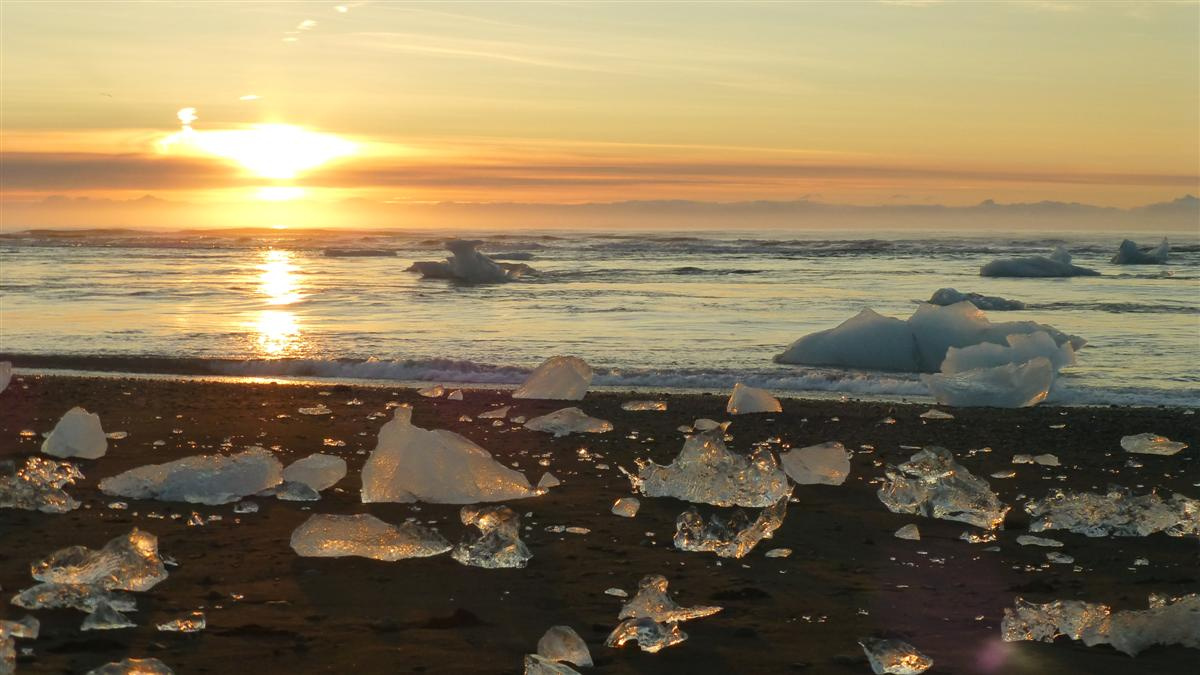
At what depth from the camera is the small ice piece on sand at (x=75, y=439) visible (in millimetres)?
6895

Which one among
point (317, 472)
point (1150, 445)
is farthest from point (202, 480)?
point (1150, 445)

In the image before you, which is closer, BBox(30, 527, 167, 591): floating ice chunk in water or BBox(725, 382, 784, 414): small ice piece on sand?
BBox(30, 527, 167, 591): floating ice chunk in water

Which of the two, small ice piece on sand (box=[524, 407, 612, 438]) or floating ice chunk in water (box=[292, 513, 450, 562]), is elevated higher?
floating ice chunk in water (box=[292, 513, 450, 562])

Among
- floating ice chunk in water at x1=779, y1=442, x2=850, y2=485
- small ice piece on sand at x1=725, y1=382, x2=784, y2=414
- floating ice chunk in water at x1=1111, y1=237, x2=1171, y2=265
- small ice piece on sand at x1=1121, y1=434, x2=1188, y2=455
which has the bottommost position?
floating ice chunk in water at x1=1111, y1=237, x2=1171, y2=265

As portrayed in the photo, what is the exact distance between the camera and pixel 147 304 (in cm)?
2066

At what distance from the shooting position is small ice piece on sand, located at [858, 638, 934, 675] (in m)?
3.48

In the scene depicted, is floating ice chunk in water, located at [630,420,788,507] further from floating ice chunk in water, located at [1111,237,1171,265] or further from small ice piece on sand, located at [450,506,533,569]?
floating ice chunk in water, located at [1111,237,1171,265]

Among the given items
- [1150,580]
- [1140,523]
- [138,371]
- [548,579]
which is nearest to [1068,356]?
[1140,523]

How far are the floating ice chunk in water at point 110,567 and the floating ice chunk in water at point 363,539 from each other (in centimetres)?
60

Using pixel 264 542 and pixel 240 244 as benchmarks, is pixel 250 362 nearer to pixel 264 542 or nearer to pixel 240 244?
pixel 264 542

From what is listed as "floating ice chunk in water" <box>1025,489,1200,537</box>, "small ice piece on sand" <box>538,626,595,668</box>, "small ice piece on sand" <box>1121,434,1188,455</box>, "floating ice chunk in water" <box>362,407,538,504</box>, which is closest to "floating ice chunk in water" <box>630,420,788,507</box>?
"floating ice chunk in water" <box>362,407,538,504</box>

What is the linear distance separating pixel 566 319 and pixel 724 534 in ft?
43.0

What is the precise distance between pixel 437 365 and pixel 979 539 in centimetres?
820

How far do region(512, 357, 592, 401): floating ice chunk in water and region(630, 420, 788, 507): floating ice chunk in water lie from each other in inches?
147
